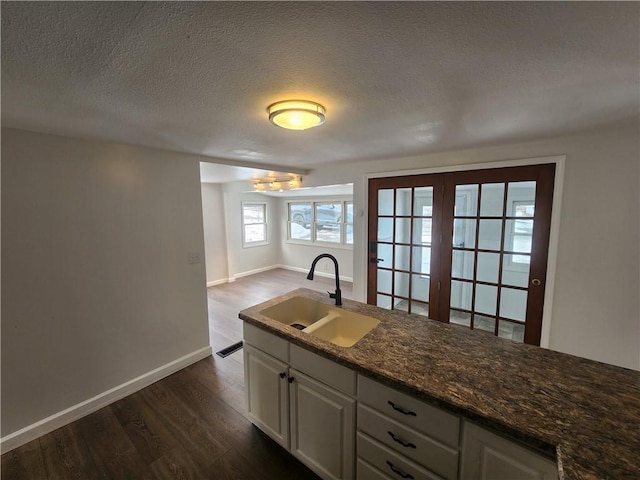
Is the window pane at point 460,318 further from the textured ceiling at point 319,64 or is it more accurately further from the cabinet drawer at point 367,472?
the cabinet drawer at point 367,472

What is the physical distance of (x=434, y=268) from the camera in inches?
116

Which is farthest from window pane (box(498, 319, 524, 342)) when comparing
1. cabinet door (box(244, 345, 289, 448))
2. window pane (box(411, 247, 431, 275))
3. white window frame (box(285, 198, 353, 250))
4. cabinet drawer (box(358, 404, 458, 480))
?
white window frame (box(285, 198, 353, 250))

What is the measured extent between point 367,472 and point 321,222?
5.20m

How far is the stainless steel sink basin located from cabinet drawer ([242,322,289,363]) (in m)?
0.14

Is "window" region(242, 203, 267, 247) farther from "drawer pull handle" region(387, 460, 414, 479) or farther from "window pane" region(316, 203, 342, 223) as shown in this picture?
"drawer pull handle" region(387, 460, 414, 479)

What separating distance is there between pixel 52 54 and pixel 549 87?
6.77ft

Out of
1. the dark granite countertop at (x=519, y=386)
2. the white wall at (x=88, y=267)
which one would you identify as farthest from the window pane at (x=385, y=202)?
the white wall at (x=88, y=267)

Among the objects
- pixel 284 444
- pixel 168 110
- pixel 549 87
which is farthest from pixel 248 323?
pixel 549 87

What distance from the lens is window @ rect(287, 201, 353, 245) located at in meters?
5.88

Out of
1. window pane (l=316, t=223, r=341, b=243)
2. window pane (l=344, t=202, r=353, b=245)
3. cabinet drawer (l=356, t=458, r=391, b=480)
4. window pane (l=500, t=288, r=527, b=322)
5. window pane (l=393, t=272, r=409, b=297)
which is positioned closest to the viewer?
cabinet drawer (l=356, t=458, r=391, b=480)

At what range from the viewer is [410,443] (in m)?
1.16

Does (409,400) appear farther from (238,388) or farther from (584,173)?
(584,173)

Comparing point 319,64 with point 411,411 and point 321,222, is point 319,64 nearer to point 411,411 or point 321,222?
point 411,411

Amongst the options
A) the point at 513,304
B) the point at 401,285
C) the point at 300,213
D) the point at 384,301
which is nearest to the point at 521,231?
the point at 513,304
